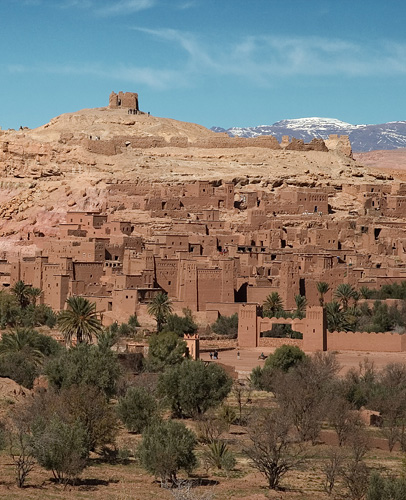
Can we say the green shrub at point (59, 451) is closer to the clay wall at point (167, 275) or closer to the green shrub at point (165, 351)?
the green shrub at point (165, 351)

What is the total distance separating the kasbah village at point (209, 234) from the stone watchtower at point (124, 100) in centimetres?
10

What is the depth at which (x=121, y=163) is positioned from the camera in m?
82.4

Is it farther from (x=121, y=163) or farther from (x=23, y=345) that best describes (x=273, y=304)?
(x=121, y=163)

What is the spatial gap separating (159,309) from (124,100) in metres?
44.9

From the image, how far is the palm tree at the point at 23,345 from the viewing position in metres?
44.0

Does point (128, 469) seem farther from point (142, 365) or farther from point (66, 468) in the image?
point (142, 365)

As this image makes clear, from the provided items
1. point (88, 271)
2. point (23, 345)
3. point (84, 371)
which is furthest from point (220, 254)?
point (84, 371)

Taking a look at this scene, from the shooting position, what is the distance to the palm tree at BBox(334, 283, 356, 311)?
58.7 metres

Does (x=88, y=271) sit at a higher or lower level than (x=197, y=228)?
lower

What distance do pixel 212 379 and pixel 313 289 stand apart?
69.9 ft

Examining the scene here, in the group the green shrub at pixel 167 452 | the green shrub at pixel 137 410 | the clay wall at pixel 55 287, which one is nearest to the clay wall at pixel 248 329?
the clay wall at pixel 55 287

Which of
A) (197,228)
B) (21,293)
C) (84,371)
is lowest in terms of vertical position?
(84,371)

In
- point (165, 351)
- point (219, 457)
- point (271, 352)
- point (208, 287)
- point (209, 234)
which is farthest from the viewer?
point (209, 234)

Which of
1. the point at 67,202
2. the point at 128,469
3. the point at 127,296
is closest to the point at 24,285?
the point at 127,296
